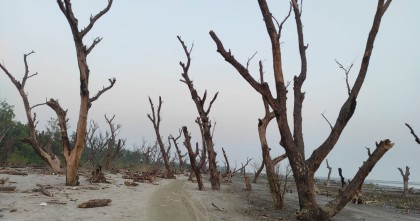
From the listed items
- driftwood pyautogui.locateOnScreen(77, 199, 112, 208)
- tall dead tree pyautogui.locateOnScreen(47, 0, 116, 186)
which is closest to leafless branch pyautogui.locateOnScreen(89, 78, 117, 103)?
tall dead tree pyautogui.locateOnScreen(47, 0, 116, 186)

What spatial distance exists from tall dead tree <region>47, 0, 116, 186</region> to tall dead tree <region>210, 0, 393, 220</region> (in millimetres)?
6835

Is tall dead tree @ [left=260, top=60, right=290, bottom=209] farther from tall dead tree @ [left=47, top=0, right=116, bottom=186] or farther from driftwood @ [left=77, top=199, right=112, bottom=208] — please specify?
tall dead tree @ [left=47, top=0, right=116, bottom=186]

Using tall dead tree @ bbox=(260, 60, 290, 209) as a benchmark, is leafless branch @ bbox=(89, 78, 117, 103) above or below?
above

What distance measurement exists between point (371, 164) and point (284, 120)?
1.78 metres

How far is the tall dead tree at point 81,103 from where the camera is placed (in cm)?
1159

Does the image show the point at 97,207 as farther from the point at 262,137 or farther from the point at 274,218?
the point at 262,137

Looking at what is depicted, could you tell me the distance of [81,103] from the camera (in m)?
12.0

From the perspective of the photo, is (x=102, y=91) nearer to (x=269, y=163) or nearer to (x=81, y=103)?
(x=81, y=103)

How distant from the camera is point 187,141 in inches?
601

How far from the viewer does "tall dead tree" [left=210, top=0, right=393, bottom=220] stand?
641 cm

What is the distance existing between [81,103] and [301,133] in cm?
812

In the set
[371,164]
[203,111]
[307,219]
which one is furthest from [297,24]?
[203,111]

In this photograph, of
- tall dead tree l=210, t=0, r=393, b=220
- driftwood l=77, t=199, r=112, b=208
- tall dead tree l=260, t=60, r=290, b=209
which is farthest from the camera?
tall dead tree l=260, t=60, r=290, b=209

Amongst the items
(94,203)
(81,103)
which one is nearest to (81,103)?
(81,103)
